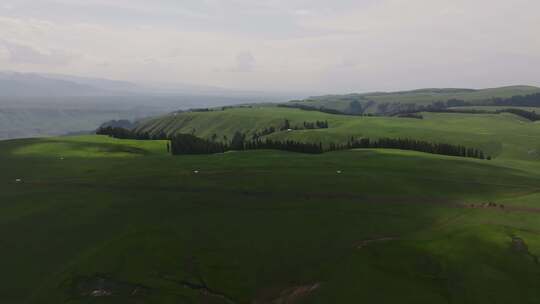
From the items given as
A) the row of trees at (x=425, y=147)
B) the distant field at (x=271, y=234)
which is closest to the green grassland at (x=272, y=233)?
the distant field at (x=271, y=234)

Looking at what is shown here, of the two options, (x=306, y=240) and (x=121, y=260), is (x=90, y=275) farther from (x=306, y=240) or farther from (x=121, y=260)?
(x=306, y=240)

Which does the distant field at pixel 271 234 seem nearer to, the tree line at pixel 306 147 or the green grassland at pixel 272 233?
the green grassland at pixel 272 233

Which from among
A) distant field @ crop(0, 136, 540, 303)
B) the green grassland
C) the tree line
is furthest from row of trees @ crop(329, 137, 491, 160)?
distant field @ crop(0, 136, 540, 303)

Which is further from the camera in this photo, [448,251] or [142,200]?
[142,200]

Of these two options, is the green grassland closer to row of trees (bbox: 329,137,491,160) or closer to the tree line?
row of trees (bbox: 329,137,491,160)

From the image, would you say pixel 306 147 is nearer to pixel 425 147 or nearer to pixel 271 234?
pixel 425 147

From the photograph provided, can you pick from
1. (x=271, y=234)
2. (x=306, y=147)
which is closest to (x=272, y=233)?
(x=271, y=234)

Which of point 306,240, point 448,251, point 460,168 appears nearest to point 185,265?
point 306,240
